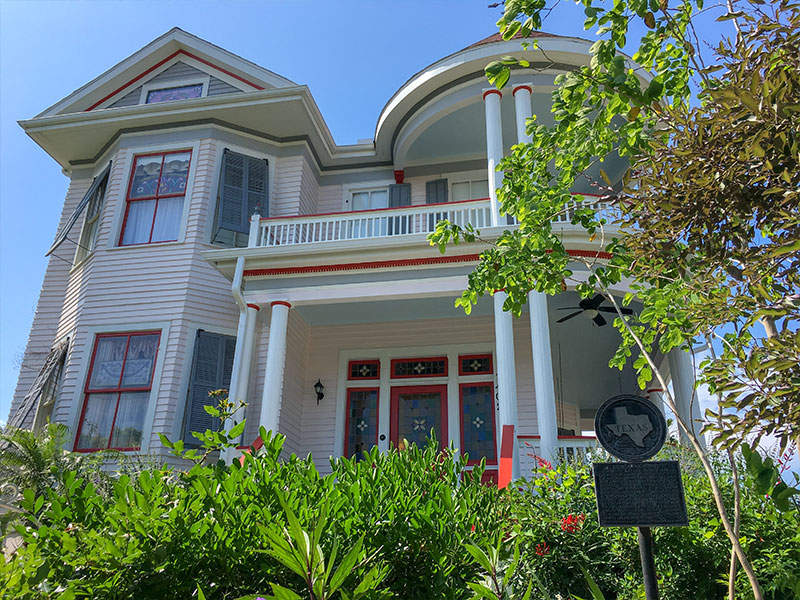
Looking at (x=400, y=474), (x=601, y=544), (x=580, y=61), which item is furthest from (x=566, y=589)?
(x=580, y=61)

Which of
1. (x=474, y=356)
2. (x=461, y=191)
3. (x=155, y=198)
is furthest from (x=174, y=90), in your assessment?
(x=474, y=356)

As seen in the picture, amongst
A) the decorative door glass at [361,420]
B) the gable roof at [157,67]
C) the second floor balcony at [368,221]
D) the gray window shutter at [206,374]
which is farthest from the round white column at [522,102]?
the gray window shutter at [206,374]

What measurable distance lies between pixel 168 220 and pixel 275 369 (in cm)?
454

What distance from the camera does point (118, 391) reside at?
9.97m

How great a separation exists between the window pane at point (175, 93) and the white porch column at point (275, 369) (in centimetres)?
651

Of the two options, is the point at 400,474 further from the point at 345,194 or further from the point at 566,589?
the point at 345,194

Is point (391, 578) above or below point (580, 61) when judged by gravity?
below

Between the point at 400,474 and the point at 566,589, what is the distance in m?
1.35

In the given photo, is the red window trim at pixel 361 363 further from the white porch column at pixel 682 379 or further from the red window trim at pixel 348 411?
the white porch column at pixel 682 379

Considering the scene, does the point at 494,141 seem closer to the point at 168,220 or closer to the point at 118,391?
the point at 168,220

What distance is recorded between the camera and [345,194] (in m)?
13.0

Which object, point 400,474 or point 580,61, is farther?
point 580,61

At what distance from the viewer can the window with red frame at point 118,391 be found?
967cm

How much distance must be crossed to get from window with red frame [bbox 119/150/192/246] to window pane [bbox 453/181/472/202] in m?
5.45
